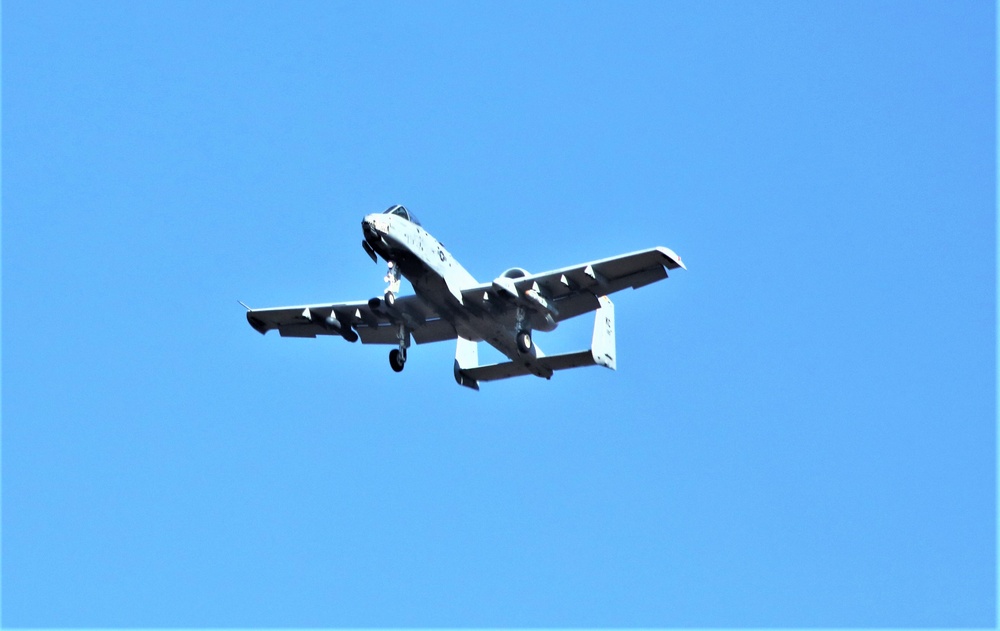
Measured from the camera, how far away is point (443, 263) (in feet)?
153

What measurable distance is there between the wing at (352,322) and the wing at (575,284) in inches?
129

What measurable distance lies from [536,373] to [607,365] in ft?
7.96

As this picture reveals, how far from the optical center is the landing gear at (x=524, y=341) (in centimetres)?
4669

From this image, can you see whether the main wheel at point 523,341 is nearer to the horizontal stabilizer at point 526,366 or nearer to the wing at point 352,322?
the horizontal stabilizer at point 526,366

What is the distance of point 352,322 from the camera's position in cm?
5072

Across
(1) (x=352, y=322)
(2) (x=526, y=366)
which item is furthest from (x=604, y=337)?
(1) (x=352, y=322)

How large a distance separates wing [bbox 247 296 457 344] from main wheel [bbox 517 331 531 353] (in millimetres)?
3100

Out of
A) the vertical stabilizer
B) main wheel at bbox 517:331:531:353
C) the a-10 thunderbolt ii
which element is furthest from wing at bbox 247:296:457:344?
the vertical stabilizer

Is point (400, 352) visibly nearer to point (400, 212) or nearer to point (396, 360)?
point (396, 360)

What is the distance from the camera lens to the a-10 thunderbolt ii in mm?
44938

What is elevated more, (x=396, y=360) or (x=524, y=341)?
(x=396, y=360)

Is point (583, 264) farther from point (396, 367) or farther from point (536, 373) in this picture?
point (396, 367)

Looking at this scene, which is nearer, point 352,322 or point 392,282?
point 392,282

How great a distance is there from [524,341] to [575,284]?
2.67 metres
